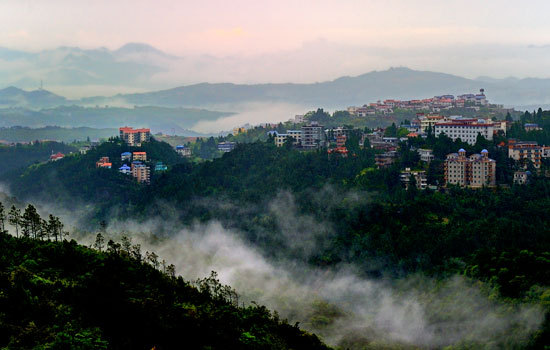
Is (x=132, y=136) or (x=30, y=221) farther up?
(x=132, y=136)

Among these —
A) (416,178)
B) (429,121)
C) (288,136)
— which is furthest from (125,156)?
(416,178)

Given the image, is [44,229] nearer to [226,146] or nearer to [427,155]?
[427,155]

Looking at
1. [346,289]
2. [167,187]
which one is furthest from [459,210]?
[167,187]

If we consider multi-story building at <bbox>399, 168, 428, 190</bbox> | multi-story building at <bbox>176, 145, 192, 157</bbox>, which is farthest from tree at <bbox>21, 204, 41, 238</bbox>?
multi-story building at <bbox>176, 145, 192, 157</bbox>

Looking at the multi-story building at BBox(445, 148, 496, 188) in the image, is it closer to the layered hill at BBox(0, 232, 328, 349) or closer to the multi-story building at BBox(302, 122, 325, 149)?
the multi-story building at BBox(302, 122, 325, 149)

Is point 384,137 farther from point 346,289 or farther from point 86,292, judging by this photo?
point 86,292

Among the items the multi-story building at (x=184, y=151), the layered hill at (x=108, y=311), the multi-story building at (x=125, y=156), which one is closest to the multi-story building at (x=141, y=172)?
the multi-story building at (x=125, y=156)

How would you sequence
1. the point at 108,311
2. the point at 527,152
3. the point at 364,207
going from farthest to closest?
the point at 527,152 → the point at 364,207 → the point at 108,311
